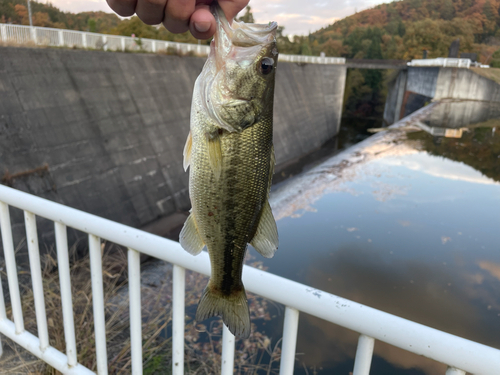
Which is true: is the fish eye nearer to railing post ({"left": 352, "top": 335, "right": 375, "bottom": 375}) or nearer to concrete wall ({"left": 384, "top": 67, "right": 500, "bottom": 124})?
railing post ({"left": 352, "top": 335, "right": 375, "bottom": 375})

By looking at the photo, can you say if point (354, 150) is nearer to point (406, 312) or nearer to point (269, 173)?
point (406, 312)

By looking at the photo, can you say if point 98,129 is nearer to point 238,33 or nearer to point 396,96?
point 238,33

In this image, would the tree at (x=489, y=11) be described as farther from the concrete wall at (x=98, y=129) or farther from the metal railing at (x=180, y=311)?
the metal railing at (x=180, y=311)

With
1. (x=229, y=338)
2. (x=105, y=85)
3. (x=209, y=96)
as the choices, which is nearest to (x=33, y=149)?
(x=105, y=85)

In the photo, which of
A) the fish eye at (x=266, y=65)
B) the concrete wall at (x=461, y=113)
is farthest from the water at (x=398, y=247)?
the concrete wall at (x=461, y=113)

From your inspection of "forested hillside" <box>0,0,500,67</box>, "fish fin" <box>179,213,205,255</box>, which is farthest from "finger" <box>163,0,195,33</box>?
"forested hillside" <box>0,0,500,67</box>

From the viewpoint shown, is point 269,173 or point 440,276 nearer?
point 269,173

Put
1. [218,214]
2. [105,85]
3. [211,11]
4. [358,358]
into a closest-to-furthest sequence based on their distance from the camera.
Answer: [211,11] < [218,214] < [358,358] < [105,85]
